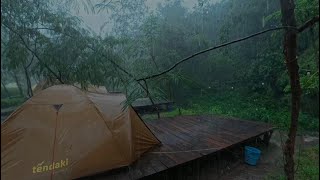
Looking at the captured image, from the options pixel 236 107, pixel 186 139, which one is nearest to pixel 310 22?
pixel 186 139

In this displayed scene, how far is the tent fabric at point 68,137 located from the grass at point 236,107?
4502 mm

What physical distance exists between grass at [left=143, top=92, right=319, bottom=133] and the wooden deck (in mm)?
1603

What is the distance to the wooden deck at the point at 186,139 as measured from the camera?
4.44 m

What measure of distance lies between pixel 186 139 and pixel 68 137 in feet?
8.54

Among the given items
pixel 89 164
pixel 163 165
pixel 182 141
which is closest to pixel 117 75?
pixel 89 164

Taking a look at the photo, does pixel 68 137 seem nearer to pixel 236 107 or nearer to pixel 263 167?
pixel 263 167

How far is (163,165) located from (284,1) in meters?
3.40

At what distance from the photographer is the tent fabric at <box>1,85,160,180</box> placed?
3857 mm

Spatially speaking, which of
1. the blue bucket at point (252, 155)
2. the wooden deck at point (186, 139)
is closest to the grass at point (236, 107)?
the wooden deck at point (186, 139)

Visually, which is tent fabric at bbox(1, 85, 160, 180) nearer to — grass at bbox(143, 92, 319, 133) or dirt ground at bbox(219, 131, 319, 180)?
dirt ground at bbox(219, 131, 319, 180)

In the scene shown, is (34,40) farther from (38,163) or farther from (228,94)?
(228,94)

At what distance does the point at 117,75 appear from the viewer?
3.02 metres

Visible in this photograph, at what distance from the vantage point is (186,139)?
5867mm

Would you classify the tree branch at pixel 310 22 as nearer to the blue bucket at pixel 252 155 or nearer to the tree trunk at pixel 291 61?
the tree trunk at pixel 291 61
